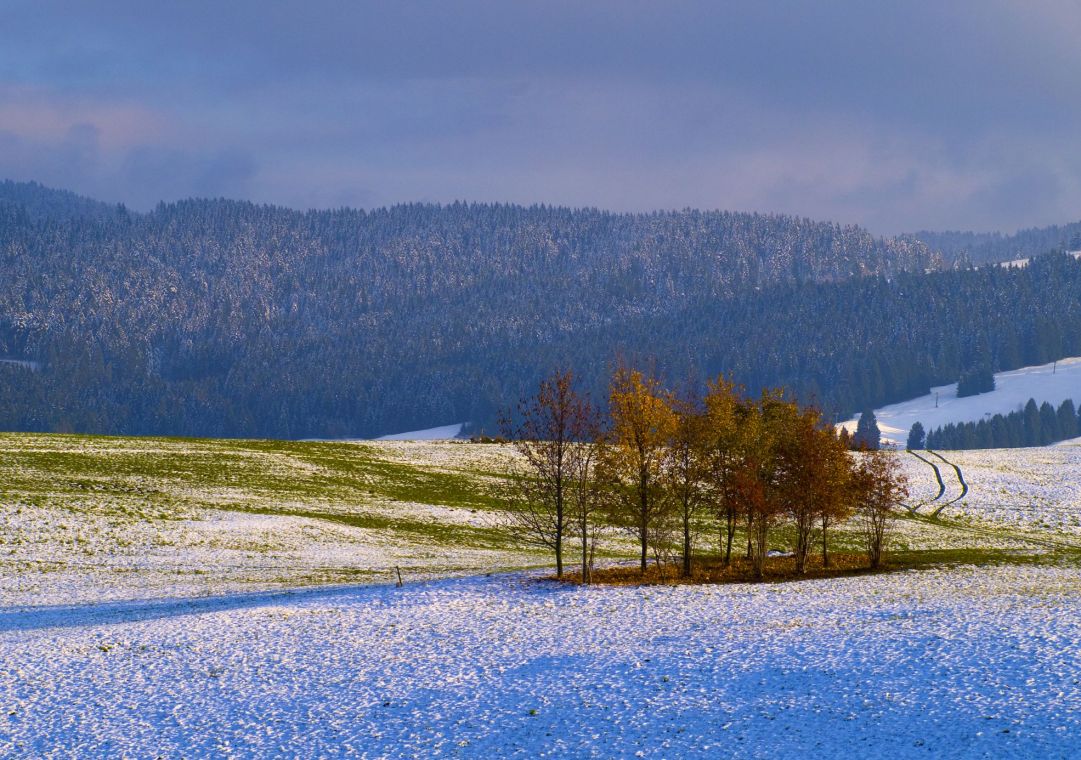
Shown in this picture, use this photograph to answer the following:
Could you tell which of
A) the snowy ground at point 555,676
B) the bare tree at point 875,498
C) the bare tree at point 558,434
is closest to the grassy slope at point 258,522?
the bare tree at point 875,498

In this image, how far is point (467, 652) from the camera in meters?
30.0

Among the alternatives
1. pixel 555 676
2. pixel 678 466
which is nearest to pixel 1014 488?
pixel 678 466

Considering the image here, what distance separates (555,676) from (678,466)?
A: 20836 mm

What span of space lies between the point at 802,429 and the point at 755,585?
1175cm

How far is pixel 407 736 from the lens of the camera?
2283 cm

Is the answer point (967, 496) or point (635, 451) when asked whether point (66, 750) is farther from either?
point (967, 496)

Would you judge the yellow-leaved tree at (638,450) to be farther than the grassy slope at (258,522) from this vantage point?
No

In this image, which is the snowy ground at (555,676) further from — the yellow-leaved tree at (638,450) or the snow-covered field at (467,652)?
the yellow-leaved tree at (638,450)

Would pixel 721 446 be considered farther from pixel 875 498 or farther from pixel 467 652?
pixel 467 652

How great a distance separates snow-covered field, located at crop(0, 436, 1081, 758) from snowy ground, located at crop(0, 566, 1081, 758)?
3.8 inches

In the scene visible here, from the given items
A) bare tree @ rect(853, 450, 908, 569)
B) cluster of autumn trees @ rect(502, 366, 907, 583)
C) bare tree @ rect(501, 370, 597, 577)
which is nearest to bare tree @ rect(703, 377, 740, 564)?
cluster of autumn trees @ rect(502, 366, 907, 583)

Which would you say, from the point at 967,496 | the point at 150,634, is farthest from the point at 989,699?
the point at 967,496

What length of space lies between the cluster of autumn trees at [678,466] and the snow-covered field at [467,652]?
15.8 feet

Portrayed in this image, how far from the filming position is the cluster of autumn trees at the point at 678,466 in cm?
4291
